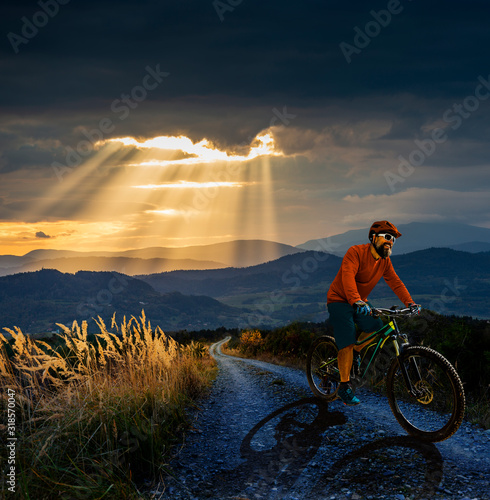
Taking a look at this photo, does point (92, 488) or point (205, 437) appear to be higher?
point (92, 488)

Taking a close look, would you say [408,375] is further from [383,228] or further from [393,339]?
[383,228]

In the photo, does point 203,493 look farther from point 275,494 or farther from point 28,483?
point 28,483

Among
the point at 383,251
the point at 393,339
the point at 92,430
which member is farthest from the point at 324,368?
the point at 92,430

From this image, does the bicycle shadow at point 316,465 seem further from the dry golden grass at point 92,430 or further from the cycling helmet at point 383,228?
the cycling helmet at point 383,228

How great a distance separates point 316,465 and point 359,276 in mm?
2900

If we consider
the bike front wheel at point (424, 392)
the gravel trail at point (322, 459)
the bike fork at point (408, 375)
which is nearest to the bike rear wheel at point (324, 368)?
the gravel trail at point (322, 459)

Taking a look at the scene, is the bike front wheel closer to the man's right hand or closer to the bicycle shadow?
the bicycle shadow

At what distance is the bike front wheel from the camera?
495 cm

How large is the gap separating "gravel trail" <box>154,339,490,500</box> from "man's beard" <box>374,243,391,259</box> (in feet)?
8.40

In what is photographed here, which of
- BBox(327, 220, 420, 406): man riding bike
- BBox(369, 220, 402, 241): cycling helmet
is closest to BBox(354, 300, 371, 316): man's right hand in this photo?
BBox(327, 220, 420, 406): man riding bike

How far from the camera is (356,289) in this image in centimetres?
603

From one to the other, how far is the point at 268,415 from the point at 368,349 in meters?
2.24

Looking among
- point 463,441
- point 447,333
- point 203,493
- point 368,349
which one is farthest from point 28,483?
point 447,333

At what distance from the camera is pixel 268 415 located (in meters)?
7.18
